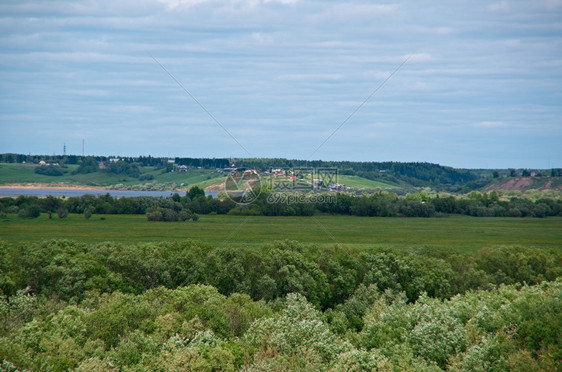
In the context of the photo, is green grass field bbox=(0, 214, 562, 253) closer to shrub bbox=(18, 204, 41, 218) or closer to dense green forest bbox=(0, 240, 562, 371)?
shrub bbox=(18, 204, 41, 218)

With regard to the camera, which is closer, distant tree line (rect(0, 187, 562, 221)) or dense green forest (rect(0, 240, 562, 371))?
dense green forest (rect(0, 240, 562, 371))

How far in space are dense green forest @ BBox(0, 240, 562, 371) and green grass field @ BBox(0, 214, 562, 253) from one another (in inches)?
1920

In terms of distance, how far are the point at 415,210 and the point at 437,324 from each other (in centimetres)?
15549

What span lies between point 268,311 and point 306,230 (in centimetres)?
10324

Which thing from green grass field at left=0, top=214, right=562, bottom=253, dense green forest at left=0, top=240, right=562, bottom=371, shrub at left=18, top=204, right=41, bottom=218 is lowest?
green grass field at left=0, top=214, right=562, bottom=253

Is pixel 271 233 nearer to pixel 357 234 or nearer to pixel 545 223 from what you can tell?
pixel 357 234

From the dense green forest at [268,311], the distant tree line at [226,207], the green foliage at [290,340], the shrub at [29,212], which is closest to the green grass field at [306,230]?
the shrub at [29,212]

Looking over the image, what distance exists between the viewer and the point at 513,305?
141 feet

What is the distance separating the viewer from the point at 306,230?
157250 mm

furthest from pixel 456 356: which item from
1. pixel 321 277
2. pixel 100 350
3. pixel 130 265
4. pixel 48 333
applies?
pixel 130 265

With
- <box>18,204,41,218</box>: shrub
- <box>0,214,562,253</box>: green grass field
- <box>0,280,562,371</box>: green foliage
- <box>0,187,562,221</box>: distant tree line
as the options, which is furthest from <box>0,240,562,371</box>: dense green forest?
<box>18,204,41,218</box>: shrub

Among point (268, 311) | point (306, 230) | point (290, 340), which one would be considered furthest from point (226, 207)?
point (290, 340)

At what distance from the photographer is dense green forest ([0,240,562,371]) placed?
3688 cm

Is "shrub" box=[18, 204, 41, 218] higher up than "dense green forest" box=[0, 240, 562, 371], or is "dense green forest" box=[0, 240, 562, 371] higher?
"dense green forest" box=[0, 240, 562, 371]
